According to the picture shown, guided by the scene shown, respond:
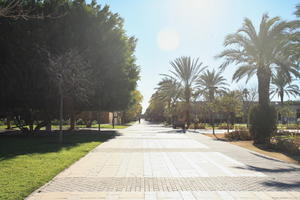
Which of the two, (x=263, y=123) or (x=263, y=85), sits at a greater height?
(x=263, y=85)

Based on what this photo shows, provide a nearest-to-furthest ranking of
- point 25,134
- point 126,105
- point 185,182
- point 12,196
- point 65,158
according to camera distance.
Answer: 1. point 12,196
2. point 185,182
3. point 65,158
4. point 25,134
5. point 126,105

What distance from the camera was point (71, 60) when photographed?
1892cm

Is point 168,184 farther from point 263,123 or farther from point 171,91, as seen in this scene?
point 171,91

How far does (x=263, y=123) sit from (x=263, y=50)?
17.5 ft

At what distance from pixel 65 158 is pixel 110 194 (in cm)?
530

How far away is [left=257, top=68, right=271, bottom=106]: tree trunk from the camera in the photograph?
1830cm

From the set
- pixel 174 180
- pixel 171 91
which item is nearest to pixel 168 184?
pixel 174 180

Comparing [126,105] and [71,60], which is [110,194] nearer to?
[71,60]

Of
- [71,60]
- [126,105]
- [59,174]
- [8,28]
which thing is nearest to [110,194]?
[59,174]

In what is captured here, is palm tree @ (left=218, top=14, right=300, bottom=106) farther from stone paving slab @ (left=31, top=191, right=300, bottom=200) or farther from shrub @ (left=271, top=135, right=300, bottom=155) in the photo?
stone paving slab @ (left=31, top=191, right=300, bottom=200)

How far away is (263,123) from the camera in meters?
17.5

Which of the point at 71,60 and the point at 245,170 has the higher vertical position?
the point at 71,60

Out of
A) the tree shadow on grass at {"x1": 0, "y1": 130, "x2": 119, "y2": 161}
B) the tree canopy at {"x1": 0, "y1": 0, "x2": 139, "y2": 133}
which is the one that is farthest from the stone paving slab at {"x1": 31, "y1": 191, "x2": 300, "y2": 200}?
the tree canopy at {"x1": 0, "y1": 0, "x2": 139, "y2": 133}

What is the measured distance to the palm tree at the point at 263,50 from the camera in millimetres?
18484
